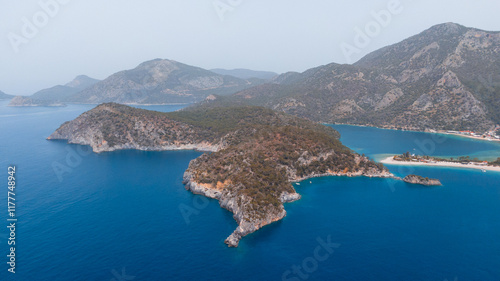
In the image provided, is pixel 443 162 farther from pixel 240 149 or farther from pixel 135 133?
pixel 135 133

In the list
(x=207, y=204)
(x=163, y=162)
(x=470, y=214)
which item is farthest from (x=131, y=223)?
(x=470, y=214)

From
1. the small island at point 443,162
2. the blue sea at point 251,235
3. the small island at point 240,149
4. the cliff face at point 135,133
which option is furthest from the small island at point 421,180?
the cliff face at point 135,133

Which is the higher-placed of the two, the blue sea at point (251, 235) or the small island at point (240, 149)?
the small island at point (240, 149)

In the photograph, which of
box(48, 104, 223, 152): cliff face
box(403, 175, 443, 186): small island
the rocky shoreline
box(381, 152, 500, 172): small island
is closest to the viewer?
the rocky shoreline

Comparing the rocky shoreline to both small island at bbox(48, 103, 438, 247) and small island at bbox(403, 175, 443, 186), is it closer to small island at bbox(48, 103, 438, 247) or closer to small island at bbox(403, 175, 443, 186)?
small island at bbox(48, 103, 438, 247)

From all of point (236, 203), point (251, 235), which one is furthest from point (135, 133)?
point (251, 235)

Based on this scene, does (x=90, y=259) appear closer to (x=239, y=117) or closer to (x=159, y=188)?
(x=159, y=188)

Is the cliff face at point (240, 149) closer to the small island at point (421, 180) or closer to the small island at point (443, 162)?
the small island at point (421, 180)

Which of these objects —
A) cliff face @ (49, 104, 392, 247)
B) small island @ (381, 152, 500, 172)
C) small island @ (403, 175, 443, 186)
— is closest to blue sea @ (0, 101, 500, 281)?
small island @ (403, 175, 443, 186)
